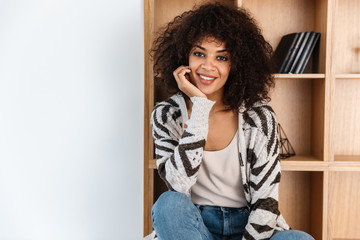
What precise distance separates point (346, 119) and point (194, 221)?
113 cm

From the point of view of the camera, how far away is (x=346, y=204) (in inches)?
76.2

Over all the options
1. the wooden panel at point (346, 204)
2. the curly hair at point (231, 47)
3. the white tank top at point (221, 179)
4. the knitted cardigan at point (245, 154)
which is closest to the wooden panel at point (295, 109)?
the wooden panel at point (346, 204)

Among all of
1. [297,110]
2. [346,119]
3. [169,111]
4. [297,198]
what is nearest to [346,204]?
[297,198]

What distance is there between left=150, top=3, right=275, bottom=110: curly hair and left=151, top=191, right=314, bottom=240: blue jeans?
40 centimetres

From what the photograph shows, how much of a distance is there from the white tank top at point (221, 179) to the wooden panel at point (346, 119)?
2.48ft

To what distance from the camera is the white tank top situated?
1.38 m

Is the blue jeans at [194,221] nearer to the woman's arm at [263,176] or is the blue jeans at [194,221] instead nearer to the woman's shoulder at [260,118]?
the woman's arm at [263,176]

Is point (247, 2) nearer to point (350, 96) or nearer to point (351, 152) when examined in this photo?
point (350, 96)

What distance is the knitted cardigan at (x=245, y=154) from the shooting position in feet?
4.12

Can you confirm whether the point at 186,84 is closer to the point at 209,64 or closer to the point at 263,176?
the point at 209,64

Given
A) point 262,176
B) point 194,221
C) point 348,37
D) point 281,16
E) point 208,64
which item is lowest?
point 194,221

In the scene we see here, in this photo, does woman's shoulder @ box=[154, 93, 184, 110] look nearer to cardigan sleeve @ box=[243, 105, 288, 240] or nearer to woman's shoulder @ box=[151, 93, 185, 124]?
woman's shoulder @ box=[151, 93, 185, 124]

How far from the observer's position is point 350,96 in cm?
188

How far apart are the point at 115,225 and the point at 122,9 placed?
924 millimetres
